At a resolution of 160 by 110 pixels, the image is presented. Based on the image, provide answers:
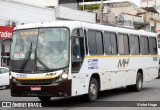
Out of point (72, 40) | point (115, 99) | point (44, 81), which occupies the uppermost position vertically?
point (72, 40)

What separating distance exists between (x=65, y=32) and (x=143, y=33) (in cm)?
770

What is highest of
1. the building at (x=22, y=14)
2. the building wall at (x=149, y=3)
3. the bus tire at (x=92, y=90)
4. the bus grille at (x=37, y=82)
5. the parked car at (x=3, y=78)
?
the building wall at (x=149, y=3)

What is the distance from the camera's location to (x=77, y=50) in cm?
1409

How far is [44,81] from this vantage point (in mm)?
13422

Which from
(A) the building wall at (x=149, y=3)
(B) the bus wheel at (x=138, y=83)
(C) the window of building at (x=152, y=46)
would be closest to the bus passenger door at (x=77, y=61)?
(B) the bus wheel at (x=138, y=83)

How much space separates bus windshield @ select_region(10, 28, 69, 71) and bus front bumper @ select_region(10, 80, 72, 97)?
569mm

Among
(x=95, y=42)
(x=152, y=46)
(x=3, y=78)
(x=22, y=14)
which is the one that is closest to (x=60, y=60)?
(x=95, y=42)

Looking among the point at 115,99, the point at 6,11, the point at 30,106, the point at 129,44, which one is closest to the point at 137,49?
the point at 129,44

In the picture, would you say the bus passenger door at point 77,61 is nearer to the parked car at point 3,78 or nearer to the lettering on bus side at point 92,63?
the lettering on bus side at point 92,63

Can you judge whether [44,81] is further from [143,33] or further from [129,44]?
[143,33]

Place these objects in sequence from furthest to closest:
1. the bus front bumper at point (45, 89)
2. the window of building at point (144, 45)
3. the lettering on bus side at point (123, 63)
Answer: the window of building at point (144, 45), the lettering on bus side at point (123, 63), the bus front bumper at point (45, 89)

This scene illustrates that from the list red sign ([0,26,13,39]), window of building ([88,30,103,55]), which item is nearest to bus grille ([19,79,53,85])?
window of building ([88,30,103,55])

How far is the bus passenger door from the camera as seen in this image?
13.7 metres

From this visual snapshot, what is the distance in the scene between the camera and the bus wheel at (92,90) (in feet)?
48.5
